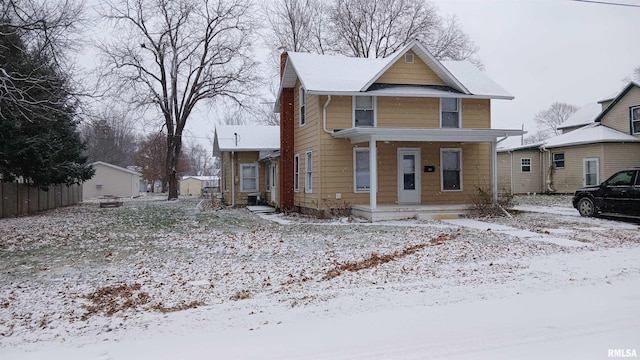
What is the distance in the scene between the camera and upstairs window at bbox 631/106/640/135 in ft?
82.4

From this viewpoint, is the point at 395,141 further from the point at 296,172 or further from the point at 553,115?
the point at 553,115

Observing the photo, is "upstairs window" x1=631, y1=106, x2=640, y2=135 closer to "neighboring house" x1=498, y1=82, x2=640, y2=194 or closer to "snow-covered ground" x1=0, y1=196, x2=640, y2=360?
"neighboring house" x1=498, y1=82, x2=640, y2=194

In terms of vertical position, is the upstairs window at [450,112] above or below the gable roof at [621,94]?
below

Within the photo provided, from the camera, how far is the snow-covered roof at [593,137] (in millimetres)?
24627

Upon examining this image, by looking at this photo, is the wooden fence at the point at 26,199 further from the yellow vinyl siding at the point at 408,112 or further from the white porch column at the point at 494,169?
the white porch column at the point at 494,169

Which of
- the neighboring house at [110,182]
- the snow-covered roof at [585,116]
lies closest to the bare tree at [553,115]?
the snow-covered roof at [585,116]

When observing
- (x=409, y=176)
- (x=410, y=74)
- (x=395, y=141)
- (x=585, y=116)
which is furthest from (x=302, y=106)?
(x=585, y=116)

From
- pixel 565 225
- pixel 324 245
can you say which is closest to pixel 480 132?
pixel 565 225

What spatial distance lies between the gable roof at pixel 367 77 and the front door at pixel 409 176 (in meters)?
2.21

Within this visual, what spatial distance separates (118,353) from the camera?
435 centimetres

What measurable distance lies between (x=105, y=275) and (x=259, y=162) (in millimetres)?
18079

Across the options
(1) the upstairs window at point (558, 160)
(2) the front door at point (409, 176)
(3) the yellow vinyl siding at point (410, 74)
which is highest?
(3) the yellow vinyl siding at point (410, 74)

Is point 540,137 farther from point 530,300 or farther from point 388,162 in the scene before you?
point 530,300

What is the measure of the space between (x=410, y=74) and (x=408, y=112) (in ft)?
5.00
